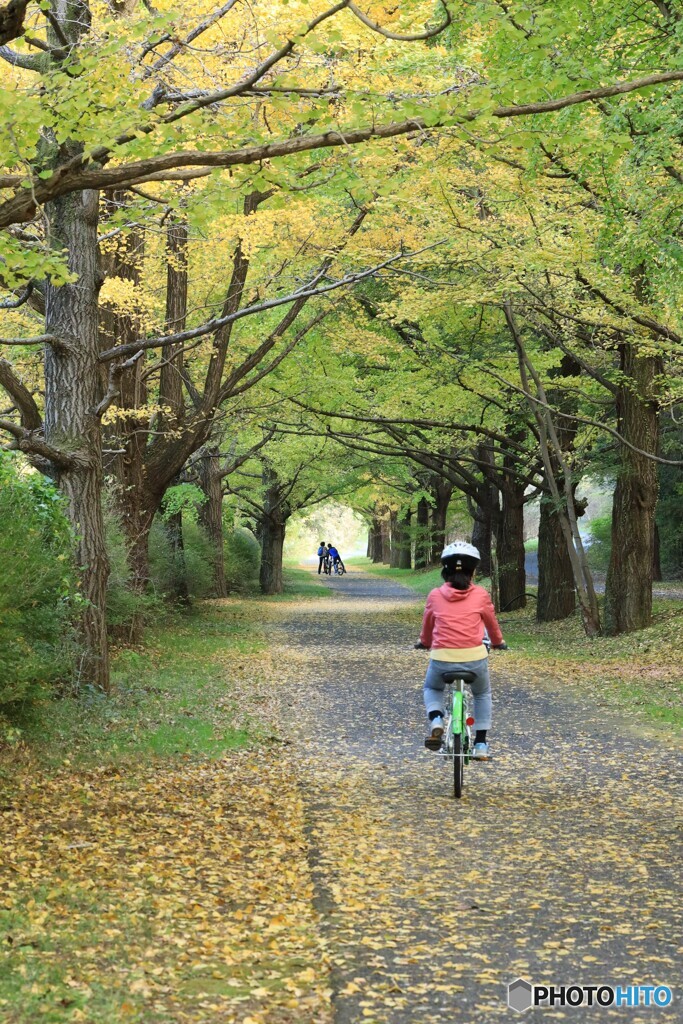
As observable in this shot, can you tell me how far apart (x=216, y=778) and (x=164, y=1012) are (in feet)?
17.4

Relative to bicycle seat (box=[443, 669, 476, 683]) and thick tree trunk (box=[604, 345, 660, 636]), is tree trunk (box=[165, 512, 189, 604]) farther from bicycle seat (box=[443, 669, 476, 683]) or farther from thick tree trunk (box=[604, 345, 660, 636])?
bicycle seat (box=[443, 669, 476, 683])

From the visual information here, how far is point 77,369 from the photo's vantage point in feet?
41.8

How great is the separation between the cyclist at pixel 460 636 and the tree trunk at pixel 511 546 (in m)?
20.9

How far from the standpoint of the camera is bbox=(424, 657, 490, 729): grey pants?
910cm

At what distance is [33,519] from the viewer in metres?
10.2

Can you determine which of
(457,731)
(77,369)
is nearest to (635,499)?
(77,369)

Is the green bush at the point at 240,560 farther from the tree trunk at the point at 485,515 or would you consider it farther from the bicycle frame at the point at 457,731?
the bicycle frame at the point at 457,731

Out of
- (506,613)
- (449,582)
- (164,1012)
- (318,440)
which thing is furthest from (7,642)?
(318,440)

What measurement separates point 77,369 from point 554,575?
55.2 feet

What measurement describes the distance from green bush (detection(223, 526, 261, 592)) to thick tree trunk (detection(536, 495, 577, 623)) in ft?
54.3

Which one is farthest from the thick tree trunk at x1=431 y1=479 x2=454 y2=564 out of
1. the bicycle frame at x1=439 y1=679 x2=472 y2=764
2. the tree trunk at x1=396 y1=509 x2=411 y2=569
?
the bicycle frame at x1=439 y1=679 x2=472 y2=764

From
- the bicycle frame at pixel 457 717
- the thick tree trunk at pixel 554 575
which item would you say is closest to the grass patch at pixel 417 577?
the thick tree trunk at pixel 554 575

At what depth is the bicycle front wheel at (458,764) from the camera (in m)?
8.92

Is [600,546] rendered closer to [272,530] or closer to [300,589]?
[300,589]
